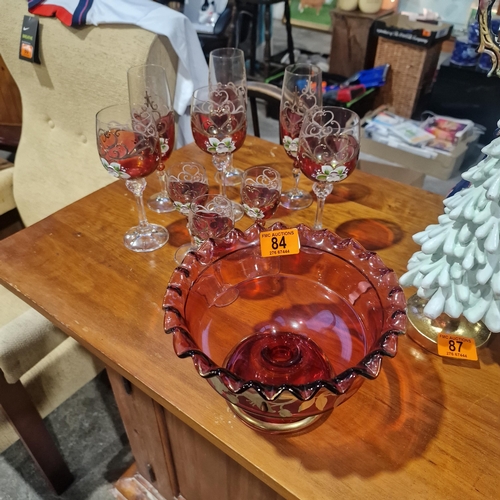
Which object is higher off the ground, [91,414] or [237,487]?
[237,487]

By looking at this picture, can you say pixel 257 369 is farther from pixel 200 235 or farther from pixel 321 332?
pixel 200 235

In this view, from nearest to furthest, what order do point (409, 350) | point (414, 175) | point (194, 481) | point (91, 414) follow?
point (409, 350)
point (194, 481)
point (91, 414)
point (414, 175)

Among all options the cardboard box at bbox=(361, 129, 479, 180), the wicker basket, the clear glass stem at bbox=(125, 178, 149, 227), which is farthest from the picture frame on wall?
the clear glass stem at bbox=(125, 178, 149, 227)

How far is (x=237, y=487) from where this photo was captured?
0.79m

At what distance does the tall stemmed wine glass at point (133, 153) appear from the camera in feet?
2.72

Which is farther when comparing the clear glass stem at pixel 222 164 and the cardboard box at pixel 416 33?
the cardboard box at pixel 416 33

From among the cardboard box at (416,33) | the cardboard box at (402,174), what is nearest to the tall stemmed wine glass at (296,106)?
the cardboard box at (402,174)

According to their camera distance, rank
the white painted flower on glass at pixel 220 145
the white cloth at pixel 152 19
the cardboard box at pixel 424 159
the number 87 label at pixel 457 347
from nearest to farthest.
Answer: the number 87 label at pixel 457 347 < the white painted flower on glass at pixel 220 145 < the white cloth at pixel 152 19 < the cardboard box at pixel 424 159

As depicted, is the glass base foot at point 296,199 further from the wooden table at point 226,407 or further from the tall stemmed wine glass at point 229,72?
the tall stemmed wine glass at point 229,72

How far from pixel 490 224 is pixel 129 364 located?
515 mm

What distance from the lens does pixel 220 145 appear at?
0.92 meters

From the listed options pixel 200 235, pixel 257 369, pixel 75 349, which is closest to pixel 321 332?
pixel 257 369

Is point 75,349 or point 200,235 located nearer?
point 200,235

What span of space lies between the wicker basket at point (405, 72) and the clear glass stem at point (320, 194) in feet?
7.06
